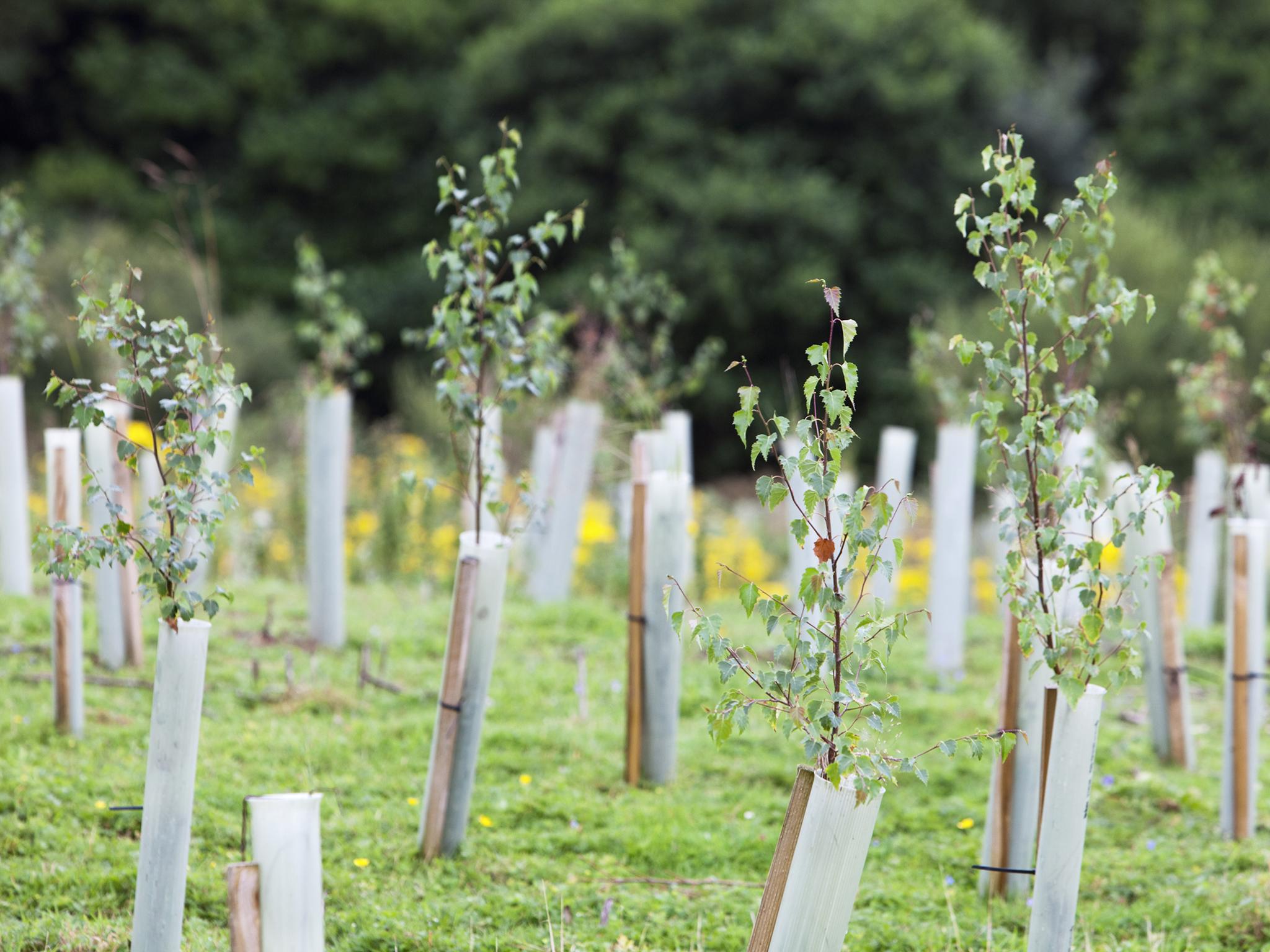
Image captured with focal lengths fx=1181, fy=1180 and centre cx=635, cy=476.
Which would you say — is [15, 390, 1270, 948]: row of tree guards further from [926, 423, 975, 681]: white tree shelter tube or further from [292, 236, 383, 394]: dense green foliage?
[926, 423, 975, 681]: white tree shelter tube

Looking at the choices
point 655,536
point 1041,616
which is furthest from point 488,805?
point 1041,616

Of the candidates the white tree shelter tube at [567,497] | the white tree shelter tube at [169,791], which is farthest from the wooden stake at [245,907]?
the white tree shelter tube at [567,497]

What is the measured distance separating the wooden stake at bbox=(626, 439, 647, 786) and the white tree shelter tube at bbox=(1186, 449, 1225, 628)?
A: 3.90 m

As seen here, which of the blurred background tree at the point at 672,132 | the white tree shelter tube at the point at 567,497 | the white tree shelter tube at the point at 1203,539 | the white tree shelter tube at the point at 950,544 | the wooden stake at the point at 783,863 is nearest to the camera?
the wooden stake at the point at 783,863

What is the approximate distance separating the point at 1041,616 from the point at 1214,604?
717 centimetres

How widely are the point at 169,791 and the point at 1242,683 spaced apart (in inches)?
120

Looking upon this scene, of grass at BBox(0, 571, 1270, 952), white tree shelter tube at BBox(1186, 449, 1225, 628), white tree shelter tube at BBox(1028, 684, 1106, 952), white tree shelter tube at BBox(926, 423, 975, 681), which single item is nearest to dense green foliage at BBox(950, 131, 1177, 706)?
white tree shelter tube at BBox(1028, 684, 1106, 952)

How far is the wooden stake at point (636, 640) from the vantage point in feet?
12.6

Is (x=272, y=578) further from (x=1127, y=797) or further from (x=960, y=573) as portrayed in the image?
(x=1127, y=797)

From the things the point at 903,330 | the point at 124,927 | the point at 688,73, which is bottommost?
the point at 124,927

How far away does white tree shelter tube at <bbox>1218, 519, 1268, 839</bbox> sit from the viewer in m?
3.61

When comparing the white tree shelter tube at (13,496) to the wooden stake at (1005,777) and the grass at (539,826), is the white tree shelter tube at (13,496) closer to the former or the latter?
the grass at (539,826)

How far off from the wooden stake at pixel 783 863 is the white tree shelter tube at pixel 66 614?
2.41 meters

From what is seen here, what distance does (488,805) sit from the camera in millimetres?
3697
